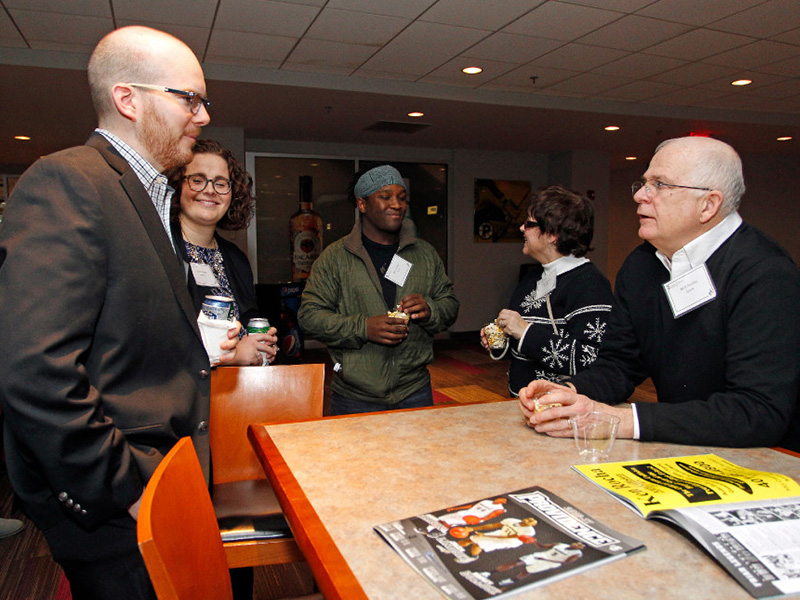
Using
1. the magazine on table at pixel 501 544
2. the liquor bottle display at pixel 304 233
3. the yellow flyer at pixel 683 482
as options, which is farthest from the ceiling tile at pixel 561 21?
the liquor bottle display at pixel 304 233

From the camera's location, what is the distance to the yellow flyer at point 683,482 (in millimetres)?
955

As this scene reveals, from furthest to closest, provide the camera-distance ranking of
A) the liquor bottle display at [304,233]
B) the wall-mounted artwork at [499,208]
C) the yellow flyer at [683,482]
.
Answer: the wall-mounted artwork at [499,208] → the liquor bottle display at [304,233] → the yellow flyer at [683,482]

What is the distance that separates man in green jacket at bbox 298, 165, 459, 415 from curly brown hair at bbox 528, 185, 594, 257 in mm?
569

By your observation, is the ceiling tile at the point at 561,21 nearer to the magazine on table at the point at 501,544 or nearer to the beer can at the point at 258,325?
the beer can at the point at 258,325

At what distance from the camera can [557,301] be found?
2111 mm

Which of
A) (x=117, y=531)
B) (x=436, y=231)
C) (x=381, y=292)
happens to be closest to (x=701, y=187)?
(x=381, y=292)

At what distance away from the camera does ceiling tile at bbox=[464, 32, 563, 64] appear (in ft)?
14.4

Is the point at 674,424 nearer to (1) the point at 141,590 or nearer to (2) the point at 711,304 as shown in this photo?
(2) the point at 711,304

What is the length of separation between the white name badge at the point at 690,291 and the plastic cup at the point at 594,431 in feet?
1.31

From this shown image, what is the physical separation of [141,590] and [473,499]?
0.79m

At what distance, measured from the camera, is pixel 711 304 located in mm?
1406

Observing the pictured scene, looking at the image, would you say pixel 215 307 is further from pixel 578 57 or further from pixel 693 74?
pixel 693 74

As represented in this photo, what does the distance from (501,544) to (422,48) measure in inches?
177

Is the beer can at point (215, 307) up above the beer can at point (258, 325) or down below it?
above
